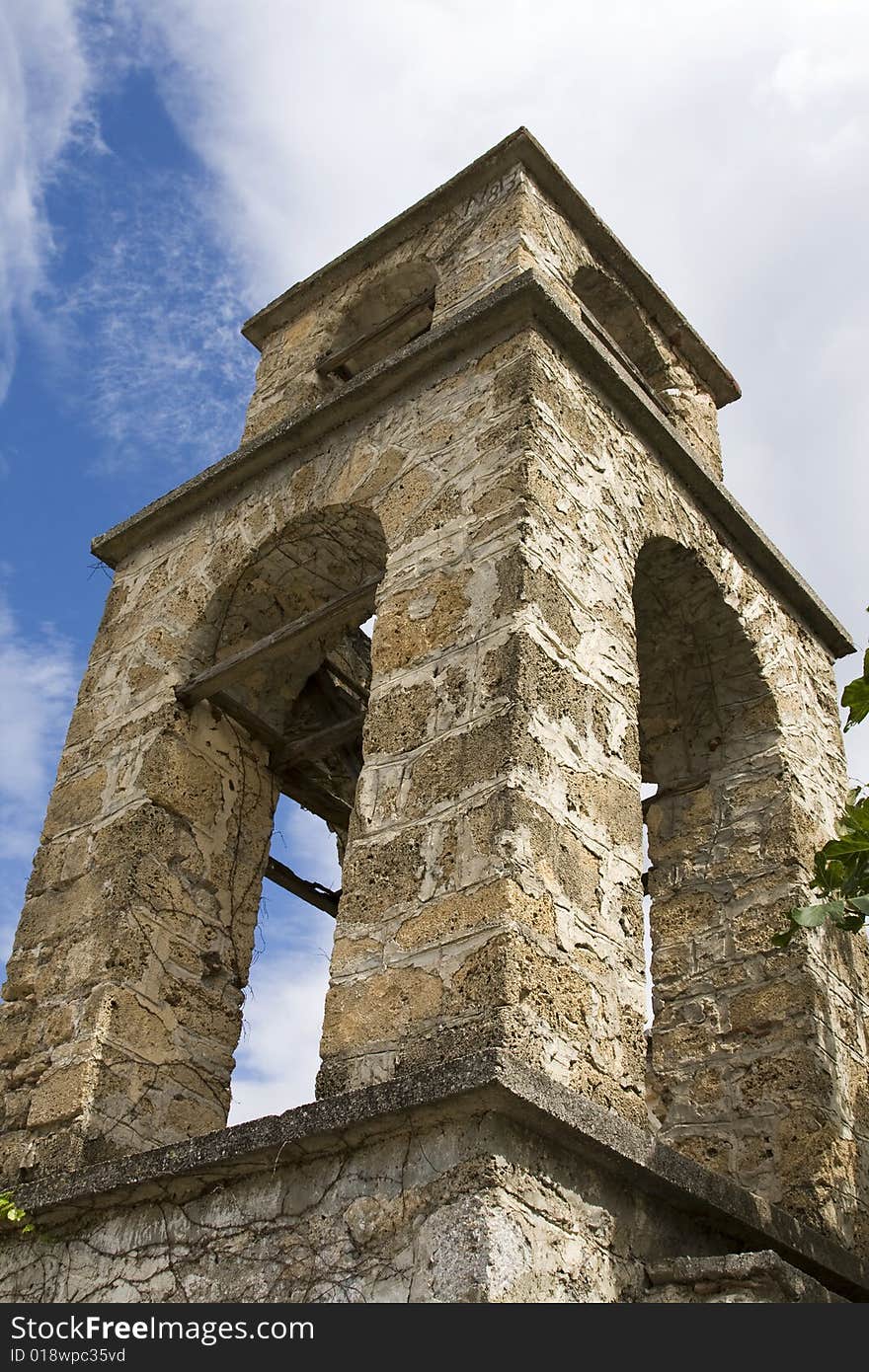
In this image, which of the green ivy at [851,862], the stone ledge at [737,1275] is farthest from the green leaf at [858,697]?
the stone ledge at [737,1275]

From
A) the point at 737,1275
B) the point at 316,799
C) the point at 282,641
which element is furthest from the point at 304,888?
the point at 737,1275

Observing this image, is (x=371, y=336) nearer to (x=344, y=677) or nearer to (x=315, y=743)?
(x=344, y=677)

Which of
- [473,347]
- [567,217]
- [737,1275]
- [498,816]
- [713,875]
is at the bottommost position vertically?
[737,1275]

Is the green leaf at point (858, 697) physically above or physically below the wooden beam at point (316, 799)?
below

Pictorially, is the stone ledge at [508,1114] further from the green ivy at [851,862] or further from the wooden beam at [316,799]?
the wooden beam at [316,799]

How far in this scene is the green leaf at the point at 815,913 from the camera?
14.4 ft

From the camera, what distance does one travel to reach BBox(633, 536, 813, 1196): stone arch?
197 inches

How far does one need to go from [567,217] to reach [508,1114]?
4751 mm

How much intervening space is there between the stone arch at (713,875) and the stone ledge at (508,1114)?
797mm

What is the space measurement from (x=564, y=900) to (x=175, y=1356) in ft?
→ 5.07

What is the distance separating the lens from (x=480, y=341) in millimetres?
5270

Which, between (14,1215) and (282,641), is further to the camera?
(282,641)

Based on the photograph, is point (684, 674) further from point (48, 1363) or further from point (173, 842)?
point (48, 1363)

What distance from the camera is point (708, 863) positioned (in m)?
5.62
